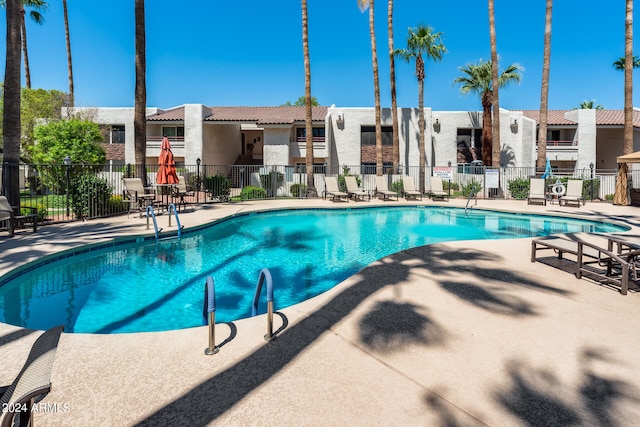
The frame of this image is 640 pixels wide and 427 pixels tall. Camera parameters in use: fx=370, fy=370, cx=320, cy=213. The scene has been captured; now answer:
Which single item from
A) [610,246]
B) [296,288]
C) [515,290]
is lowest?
[296,288]

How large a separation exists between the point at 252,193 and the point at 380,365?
1820 centimetres

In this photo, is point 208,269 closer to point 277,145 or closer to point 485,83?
point 277,145

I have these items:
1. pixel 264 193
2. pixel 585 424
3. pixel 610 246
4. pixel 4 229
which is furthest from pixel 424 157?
pixel 585 424

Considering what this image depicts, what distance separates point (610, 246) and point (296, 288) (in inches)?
200

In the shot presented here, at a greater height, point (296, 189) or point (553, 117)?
point (553, 117)

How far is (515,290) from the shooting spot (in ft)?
16.1

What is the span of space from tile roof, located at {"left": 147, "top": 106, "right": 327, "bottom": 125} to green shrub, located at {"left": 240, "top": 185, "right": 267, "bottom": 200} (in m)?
7.38

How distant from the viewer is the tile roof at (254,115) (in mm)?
27203

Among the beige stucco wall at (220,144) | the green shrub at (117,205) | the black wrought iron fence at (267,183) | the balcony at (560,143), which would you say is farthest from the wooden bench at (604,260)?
the balcony at (560,143)

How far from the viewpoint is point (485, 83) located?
27562 mm

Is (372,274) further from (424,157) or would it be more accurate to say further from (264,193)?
(424,157)

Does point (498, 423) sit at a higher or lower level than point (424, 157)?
lower

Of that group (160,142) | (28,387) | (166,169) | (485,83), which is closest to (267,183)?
(166,169)

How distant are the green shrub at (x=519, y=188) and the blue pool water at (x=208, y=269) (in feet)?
25.5
